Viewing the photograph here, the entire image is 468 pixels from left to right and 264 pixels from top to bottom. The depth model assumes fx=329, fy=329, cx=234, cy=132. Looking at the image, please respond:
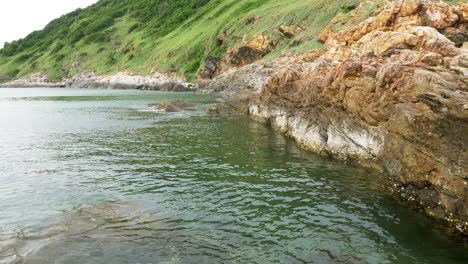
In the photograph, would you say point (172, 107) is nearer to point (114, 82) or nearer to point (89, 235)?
point (89, 235)

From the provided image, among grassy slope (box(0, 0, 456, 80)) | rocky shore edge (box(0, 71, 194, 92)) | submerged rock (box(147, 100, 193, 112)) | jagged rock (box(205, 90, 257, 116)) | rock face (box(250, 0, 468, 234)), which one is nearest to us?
rock face (box(250, 0, 468, 234))

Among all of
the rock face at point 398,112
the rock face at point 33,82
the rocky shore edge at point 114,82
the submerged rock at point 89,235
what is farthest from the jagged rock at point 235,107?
the rock face at point 33,82

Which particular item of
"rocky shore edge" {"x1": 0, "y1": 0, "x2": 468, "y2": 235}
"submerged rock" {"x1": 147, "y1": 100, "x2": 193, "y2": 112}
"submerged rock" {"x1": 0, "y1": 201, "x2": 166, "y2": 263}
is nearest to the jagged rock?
"rocky shore edge" {"x1": 0, "y1": 0, "x2": 468, "y2": 235}

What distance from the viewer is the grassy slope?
87688 millimetres

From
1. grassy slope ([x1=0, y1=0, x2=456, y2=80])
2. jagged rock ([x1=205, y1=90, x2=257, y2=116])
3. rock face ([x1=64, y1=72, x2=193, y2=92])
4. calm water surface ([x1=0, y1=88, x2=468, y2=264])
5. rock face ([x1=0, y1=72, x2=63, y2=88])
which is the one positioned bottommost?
calm water surface ([x1=0, y1=88, x2=468, y2=264])

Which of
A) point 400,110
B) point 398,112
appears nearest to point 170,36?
point 398,112

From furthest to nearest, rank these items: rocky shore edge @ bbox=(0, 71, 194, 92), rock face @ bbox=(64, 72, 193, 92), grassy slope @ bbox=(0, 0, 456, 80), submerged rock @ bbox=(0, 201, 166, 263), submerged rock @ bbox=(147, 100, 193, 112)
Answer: rocky shore edge @ bbox=(0, 71, 194, 92), rock face @ bbox=(64, 72, 193, 92), grassy slope @ bbox=(0, 0, 456, 80), submerged rock @ bbox=(147, 100, 193, 112), submerged rock @ bbox=(0, 201, 166, 263)

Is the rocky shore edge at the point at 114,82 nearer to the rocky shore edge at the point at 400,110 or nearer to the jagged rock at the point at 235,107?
the jagged rock at the point at 235,107

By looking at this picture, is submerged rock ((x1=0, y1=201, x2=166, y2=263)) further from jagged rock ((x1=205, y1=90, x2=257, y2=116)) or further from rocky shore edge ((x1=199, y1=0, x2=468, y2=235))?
jagged rock ((x1=205, y1=90, x2=257, y2=116))

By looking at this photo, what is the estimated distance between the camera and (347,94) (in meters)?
22.2

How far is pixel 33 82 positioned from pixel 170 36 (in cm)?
7516

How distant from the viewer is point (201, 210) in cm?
1407

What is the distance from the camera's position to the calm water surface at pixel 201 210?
10672 mm

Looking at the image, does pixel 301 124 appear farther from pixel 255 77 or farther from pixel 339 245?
pixel 255 77
